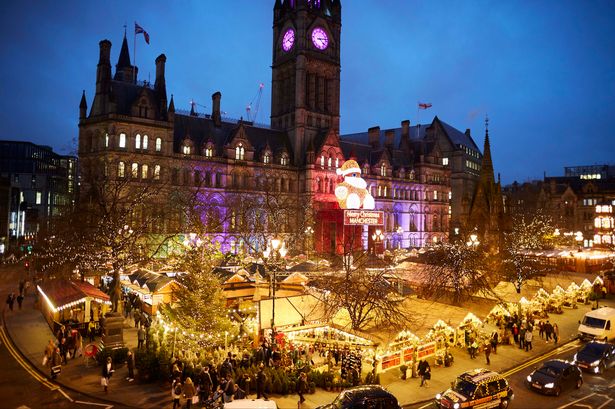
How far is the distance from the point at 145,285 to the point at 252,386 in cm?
1524

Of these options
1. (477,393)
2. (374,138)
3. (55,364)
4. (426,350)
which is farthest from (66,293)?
(374,138)

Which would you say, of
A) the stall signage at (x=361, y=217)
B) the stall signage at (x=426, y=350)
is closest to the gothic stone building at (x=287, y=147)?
the stall signage at (x=361, y=217)

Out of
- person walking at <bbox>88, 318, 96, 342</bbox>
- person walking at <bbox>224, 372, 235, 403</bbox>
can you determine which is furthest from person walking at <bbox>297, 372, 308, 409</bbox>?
person walking at <bbox>88, 318, 96, 342</bbox>

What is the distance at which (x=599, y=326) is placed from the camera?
1064 inches

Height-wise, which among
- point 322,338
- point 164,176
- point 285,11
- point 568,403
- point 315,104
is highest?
point 285,11

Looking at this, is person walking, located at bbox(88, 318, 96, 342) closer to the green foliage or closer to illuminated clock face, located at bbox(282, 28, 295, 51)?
the green foliage

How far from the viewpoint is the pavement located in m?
18.2

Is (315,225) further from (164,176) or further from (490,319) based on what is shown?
(490,319)

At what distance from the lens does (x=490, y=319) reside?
2933 centimetres

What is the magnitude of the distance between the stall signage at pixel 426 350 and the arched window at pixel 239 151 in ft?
147

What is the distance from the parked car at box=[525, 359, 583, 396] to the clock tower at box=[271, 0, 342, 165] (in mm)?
51469

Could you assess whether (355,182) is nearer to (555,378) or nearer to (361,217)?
(361,217)

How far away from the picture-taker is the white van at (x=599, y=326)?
26719mm

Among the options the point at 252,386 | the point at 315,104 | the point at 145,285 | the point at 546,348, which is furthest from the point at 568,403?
the point at 315,104
